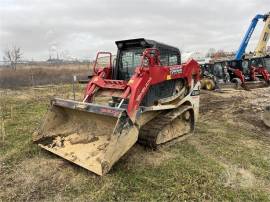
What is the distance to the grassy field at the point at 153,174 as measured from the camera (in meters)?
4.94

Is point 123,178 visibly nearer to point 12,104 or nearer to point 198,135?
point 198,135

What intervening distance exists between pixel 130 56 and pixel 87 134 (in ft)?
6.81

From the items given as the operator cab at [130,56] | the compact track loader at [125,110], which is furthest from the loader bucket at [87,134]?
the operator cab at [130,56]

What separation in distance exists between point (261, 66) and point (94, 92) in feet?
52.7

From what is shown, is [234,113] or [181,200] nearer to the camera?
[181,200]

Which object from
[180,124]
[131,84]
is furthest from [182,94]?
[131,84]

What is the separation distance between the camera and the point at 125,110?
17.8ft

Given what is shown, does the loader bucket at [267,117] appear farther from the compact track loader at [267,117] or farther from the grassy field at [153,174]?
the grassy field at [153,174]

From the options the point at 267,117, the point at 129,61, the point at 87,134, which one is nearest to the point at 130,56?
the point at 129,61

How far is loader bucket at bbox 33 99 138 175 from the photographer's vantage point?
17.4 ft

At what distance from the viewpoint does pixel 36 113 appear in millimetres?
11367

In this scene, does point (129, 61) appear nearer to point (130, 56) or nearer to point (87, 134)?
point (130, 56)

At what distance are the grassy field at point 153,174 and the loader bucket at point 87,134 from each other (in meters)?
0.21

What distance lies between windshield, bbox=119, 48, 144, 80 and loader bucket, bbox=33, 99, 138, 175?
4.76 feet
